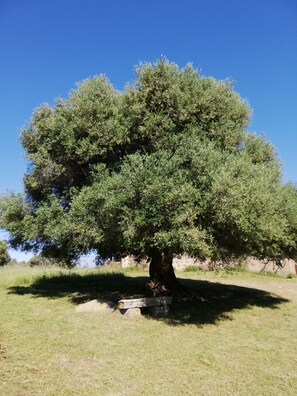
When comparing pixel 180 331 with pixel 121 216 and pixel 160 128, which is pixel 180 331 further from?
pixel 160 128

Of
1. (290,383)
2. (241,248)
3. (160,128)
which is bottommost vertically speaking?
(290,383)

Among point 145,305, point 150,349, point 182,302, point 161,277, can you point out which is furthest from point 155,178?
point 161,277

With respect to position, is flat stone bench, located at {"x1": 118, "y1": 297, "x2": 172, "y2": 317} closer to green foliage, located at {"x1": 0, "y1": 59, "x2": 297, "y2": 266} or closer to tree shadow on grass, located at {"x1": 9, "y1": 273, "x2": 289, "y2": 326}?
tree shadow on grass, located at {"x1": 9, "y1": 273, "x2": 289, "y2": 326}

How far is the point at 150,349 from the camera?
10148mm

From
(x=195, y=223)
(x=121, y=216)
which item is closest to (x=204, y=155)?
(x=195, y=223)

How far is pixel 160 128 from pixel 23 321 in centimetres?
979

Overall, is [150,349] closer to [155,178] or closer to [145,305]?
[145,305]

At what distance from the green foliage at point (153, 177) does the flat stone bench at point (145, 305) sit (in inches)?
84.9

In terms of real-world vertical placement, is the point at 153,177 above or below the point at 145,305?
above

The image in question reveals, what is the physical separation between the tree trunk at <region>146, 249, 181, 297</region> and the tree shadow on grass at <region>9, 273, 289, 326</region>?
39.1 inches

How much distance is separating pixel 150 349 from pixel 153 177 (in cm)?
597

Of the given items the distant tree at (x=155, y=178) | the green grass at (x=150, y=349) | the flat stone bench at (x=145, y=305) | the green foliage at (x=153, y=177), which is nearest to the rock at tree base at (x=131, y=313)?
the flat stone bench at (x=145, y=305)

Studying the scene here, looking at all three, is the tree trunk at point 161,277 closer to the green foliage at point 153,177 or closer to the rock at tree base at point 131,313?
the green foliage at point 153,177

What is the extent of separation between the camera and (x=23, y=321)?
12719mm
